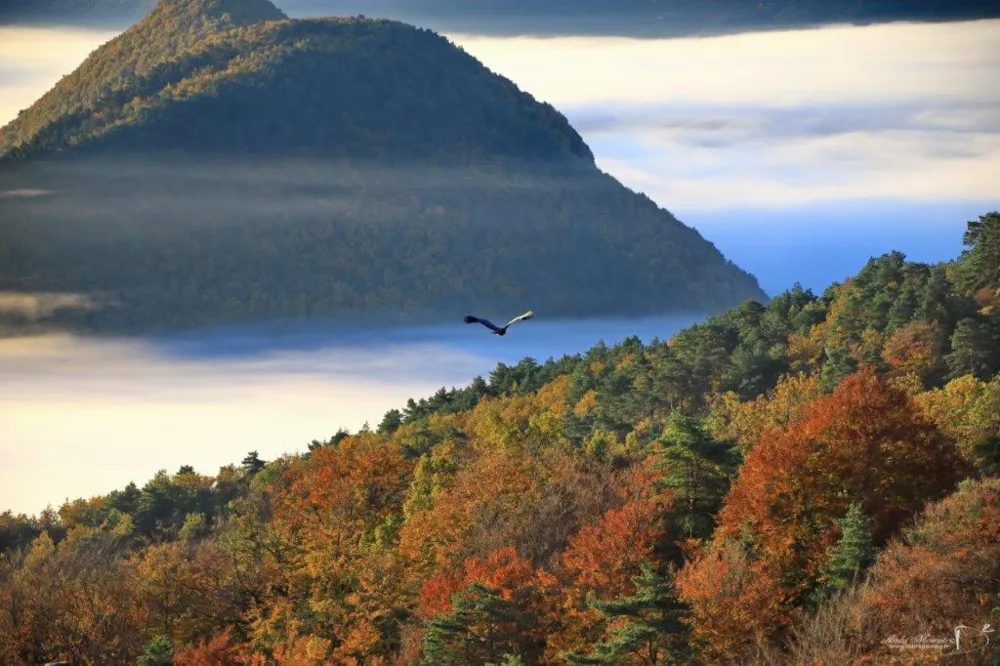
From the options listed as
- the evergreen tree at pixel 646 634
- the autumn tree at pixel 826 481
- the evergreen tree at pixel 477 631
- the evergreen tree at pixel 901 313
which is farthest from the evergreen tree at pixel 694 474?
the evergreen tree at pixel 901 313

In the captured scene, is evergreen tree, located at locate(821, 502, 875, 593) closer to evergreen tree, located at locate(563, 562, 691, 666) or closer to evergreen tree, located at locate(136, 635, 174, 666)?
evergreen tree, located at locate(563, 562, 691, 666)

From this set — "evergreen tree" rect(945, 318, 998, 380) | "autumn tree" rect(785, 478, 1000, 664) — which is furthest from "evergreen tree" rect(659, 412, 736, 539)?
"evergreen tree" rect(945, 318, 998, 380)

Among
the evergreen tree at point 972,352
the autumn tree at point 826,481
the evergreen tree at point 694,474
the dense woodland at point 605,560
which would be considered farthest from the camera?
Result: the evergreen tree at point 972,352

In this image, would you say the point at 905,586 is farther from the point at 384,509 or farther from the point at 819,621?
the point at 384,509

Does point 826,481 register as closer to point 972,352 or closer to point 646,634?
point 646,634

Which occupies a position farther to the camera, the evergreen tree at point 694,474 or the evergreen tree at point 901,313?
the evergreen tree at point 901,313

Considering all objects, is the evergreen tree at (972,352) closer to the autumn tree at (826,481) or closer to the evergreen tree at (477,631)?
the autumn tree at (826,481)

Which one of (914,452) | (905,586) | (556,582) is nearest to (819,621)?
(905,586)

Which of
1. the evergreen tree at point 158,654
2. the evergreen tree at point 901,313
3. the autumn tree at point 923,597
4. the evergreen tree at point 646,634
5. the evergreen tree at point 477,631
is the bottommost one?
the evergreen tree at point 158,654
